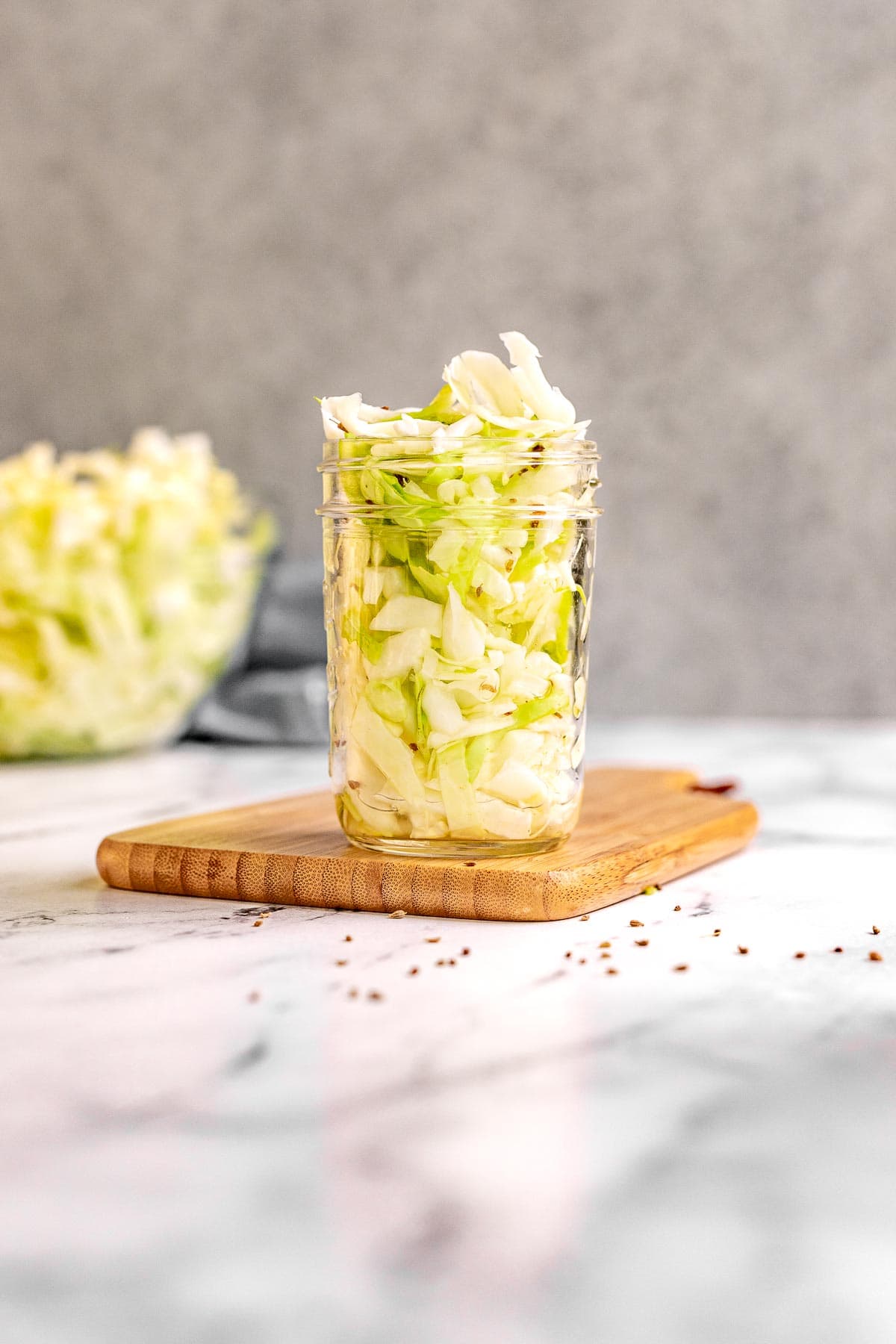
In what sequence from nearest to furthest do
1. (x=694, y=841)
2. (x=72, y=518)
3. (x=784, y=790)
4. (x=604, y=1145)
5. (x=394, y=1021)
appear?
(x=604, y=1145), (x=394, y=1021), (x=694, y=841), (x=784, y=790), (x=72, y=518)

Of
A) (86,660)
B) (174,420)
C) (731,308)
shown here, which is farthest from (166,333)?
(731,308)

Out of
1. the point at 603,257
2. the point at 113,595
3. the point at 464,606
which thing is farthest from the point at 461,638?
the point at 603,257

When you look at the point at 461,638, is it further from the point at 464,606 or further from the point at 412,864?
the point at 412,864

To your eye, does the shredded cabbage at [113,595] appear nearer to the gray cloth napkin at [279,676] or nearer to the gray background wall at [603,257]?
the gray cloth napkin at [279,676]

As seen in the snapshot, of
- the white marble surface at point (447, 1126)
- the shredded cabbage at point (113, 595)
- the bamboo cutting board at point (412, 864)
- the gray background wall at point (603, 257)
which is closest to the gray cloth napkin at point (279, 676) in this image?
the shredded cabbage at point (113, 595)

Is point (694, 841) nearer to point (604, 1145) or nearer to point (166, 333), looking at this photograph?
point (604, 1145)

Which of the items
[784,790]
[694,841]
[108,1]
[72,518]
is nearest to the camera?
[694,841]

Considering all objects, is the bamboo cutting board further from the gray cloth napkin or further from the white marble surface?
the gray cloth napkin
